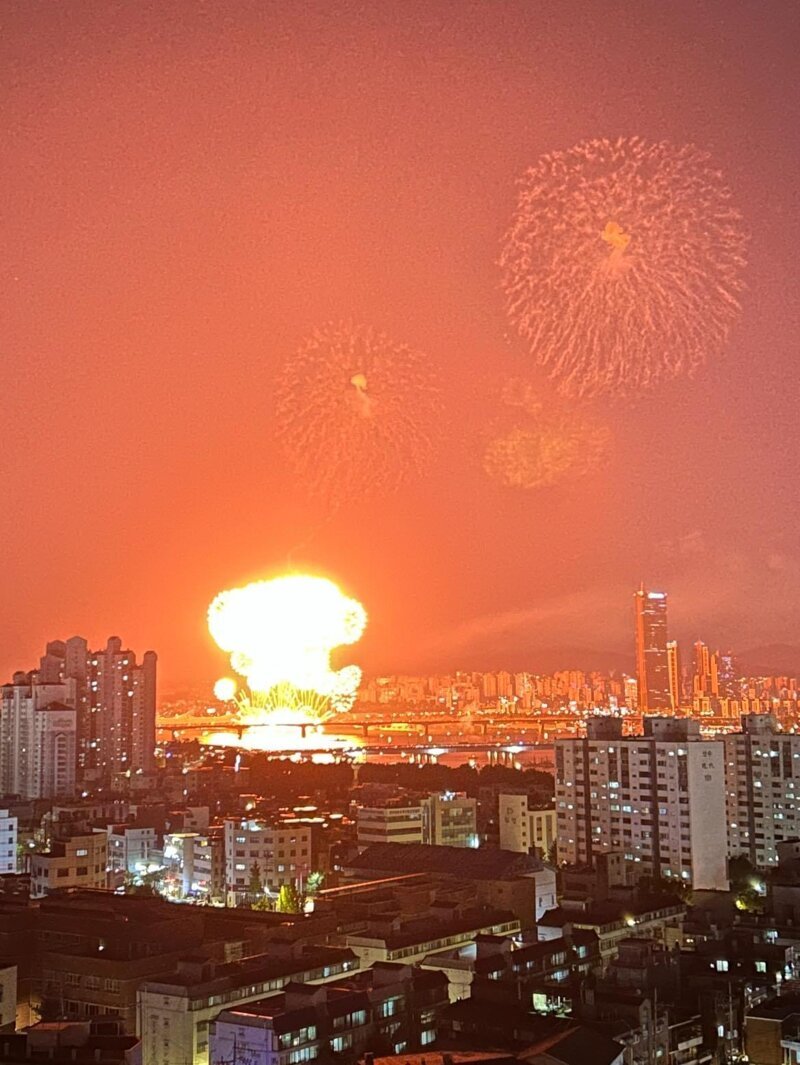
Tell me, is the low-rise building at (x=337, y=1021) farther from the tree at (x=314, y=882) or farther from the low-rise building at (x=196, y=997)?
the tree at (x=314, y=882)

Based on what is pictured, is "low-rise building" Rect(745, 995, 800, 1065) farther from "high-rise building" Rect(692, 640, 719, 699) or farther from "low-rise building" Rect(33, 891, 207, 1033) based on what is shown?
"high-rise building" Rect(692, 640, 719, 699)

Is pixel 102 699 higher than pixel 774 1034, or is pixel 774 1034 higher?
pixel 102 699

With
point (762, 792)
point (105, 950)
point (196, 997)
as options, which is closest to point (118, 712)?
point (762, 792)

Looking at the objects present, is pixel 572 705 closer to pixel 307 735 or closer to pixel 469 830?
pixel 307 735

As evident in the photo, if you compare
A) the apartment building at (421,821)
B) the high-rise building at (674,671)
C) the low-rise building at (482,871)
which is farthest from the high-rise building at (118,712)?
the high-rise building at (674,671)

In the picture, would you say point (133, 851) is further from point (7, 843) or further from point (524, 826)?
point (524, 826)

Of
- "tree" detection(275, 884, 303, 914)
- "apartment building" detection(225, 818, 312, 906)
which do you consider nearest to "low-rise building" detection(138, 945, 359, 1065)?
"tree" detection(275, 884, 303, 914)
